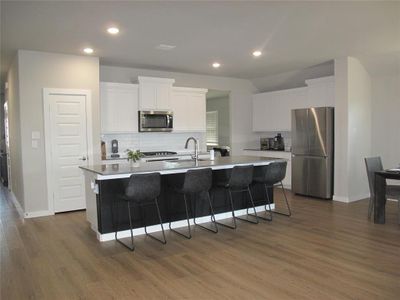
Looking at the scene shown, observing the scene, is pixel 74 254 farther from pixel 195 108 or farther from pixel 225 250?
pixel 195 108

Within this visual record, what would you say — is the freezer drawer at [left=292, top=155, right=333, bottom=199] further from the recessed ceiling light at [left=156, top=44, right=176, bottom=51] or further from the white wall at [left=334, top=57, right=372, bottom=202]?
the recessed ceiling light at [left=156, top=44, right=176, bottom=51]

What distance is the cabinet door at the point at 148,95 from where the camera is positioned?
21.7 ft

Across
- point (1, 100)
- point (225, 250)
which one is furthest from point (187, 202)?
point (1, 100)

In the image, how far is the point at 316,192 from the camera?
6543 mm

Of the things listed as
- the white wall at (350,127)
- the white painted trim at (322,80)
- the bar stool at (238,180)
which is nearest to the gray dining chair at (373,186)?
the white wall at (350,127)

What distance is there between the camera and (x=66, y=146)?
570cm

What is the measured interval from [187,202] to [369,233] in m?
2.45

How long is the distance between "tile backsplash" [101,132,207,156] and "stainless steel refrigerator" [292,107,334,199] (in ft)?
6.98

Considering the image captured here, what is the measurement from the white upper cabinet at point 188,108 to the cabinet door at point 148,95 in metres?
0.48

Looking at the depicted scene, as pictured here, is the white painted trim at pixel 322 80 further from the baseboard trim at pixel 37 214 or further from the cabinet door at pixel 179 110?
the baseboard trim at pixel 37 214

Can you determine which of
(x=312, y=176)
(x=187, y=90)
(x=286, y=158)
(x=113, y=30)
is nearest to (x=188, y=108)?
(x=187, y=90)

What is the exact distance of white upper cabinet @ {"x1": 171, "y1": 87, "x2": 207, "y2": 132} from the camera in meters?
7.17

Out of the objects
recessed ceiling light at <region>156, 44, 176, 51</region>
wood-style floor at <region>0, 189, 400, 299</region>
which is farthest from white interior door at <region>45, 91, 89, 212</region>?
recessed ceiling light at <region>156, 44, 176, 51</region>

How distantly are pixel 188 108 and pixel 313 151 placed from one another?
8.96 ft
